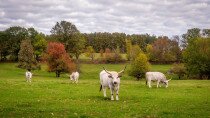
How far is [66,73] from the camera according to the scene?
92.9m

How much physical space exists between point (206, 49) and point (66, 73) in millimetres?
A: 37898

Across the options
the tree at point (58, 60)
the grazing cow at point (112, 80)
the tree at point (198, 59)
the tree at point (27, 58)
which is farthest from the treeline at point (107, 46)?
the grazing cow at point (112, 80)

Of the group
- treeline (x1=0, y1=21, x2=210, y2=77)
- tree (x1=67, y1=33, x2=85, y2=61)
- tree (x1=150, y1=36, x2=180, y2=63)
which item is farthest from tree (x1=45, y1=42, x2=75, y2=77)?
tree (x1=150, y1=36, x2=180, y2=63)

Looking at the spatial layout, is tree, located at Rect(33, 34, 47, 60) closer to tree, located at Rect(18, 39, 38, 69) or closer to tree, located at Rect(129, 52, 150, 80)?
tree, located at Rect(18, 39, 38, 69)

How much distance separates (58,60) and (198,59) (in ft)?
116

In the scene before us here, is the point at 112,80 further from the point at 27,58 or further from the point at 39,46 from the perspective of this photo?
the point at 39,46

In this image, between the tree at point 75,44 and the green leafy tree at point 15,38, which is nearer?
the tree at point 75,44

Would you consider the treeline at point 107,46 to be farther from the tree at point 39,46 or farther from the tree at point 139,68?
the tree at point 139,68

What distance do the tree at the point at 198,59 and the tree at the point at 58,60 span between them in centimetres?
3014

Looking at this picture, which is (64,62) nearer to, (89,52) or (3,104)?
(89,52)

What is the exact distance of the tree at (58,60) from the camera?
84.1 meters

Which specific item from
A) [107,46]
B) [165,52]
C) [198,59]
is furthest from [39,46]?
[198,59]

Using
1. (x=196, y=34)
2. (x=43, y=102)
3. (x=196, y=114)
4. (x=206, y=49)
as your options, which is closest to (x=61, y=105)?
(x=43, y=102)

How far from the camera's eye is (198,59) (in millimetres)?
89688
